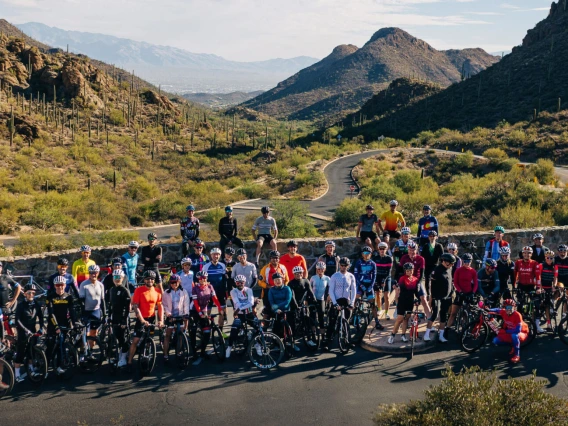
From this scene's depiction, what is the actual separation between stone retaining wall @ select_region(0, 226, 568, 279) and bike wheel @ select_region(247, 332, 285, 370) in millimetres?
4120

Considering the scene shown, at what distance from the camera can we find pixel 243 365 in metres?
8.72

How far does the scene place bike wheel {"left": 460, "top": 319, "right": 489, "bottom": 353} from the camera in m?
9.09

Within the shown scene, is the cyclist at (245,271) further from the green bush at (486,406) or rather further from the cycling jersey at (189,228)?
the green bush at (486,406)

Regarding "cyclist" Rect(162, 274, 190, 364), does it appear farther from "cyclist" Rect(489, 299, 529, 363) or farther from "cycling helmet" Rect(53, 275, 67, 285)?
"cyclist" Rect(489, 299, 529, 363)

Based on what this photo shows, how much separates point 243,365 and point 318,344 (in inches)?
54.4

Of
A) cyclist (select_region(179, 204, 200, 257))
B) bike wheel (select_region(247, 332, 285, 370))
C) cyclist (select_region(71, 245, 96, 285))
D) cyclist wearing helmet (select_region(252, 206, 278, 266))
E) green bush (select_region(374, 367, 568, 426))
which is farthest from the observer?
cyclist wearing helmet (select_region(252, 206, 278, 266))

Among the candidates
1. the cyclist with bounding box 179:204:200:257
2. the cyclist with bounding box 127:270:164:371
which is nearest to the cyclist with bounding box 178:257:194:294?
the cyclist with bounding box 127:270:164:371

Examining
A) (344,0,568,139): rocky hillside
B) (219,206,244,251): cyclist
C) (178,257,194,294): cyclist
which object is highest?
(344,0,568,139): rocky hillside

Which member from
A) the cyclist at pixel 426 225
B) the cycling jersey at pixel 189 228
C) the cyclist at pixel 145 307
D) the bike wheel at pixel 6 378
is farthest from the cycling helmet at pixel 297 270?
the bike wheel at pixel 6 378

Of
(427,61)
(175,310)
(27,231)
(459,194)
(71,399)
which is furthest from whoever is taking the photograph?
(427,61)

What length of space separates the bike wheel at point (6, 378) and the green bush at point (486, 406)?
5472 mm

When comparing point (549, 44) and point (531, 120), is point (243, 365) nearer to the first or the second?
point (531, 120)

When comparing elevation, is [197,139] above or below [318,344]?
above

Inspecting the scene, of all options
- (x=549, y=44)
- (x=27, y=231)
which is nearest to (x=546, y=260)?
(x=27, y=231)
